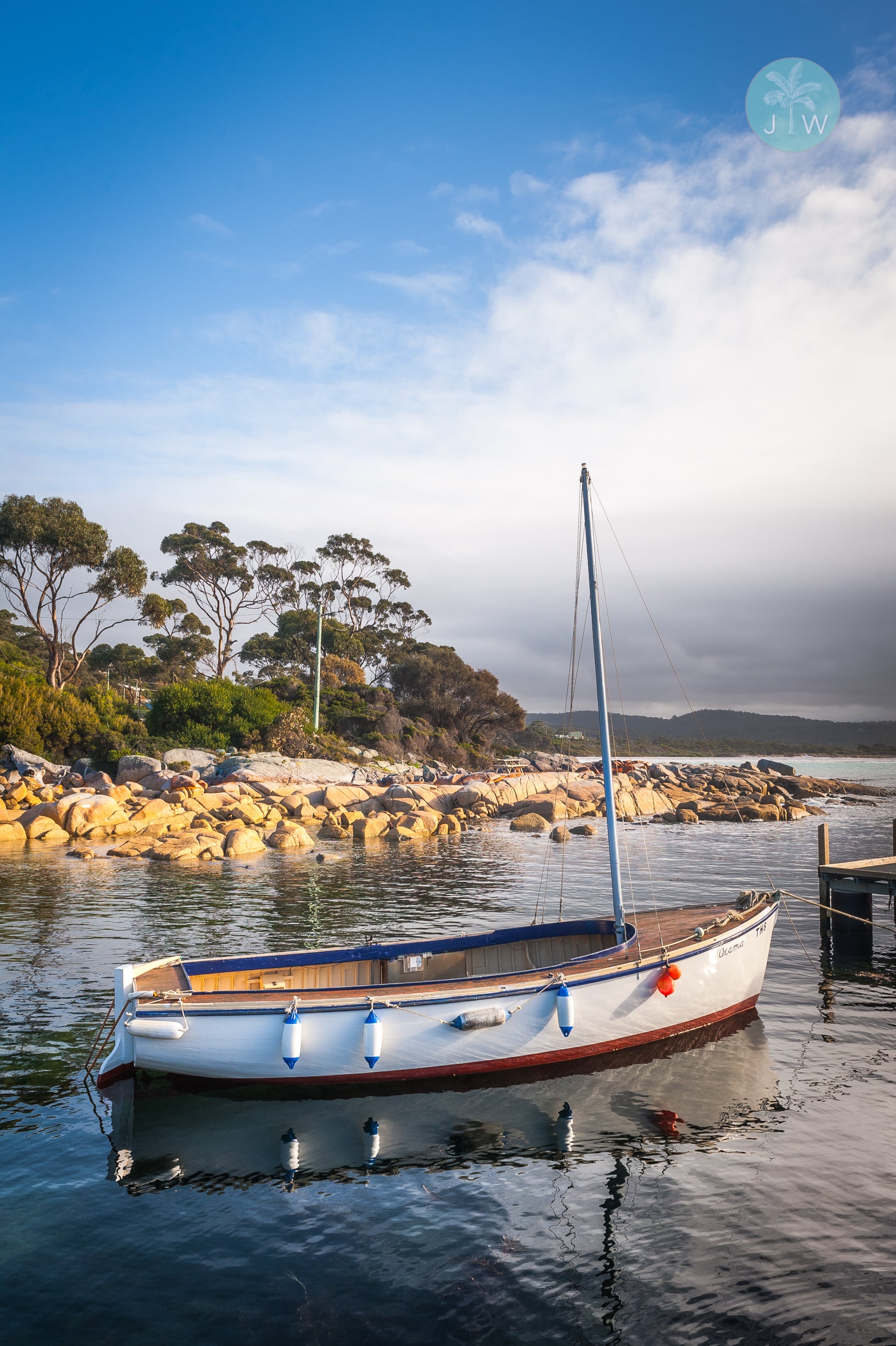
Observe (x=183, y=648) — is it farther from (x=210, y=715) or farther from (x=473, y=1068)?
(x=473, y=1068)

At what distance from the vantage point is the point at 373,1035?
10.4m

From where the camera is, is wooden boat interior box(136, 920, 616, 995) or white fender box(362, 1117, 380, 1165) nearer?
white fender box(362, 1117, 380, 1165)

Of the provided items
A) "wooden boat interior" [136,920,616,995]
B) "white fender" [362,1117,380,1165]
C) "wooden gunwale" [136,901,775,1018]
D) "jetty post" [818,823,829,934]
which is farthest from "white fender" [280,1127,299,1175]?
"jetty post" [818,823,829,934]

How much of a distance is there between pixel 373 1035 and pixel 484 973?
3834 millimetres

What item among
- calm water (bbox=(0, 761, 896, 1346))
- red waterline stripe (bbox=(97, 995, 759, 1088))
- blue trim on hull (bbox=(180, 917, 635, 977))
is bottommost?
calm water (bbox=(0, 761, 896, 1346))

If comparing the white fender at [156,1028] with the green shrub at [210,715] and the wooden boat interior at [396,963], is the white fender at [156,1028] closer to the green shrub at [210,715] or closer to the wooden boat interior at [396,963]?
the wooden boat interior at [396,963]

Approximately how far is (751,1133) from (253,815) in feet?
97.8

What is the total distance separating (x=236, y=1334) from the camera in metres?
6.35

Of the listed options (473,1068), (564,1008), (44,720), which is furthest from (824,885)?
(44,720)

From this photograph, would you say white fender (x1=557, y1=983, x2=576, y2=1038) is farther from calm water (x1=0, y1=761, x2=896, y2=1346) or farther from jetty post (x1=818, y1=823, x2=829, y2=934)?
jetty post (x1=818, y1=823, x2=829, y2=934)

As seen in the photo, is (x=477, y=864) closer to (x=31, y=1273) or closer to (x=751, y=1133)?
(x=751, y=1133)

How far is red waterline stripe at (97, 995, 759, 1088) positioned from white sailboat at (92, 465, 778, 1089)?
0.02 m

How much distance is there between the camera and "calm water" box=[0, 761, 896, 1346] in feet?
21.7

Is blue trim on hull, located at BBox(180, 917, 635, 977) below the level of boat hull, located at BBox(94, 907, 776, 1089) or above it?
above
